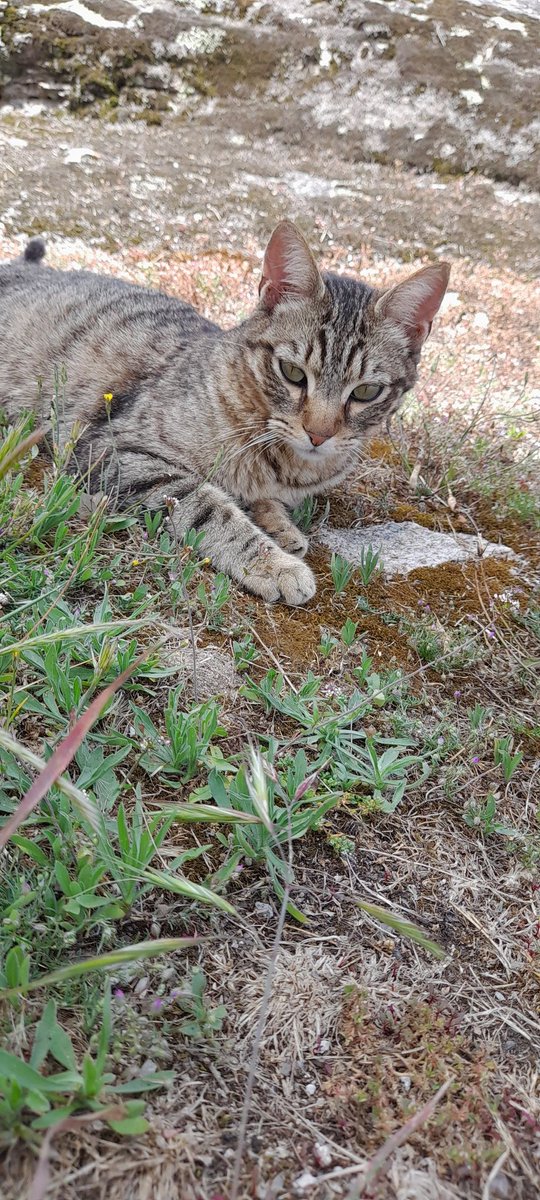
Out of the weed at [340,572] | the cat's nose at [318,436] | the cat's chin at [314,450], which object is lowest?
the weed at [340,572]

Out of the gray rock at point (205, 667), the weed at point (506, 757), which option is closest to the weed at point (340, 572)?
the gray rock at point (205, 667)

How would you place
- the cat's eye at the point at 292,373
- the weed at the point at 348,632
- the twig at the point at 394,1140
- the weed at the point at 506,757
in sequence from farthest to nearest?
the cat's eye at the point at 292,373 < the weed at the point at 348,632 < the weed at the point at 506,757 < the twig at the point at 394,1140

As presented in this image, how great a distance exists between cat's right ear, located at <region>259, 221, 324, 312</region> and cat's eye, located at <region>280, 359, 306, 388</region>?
1.05 ft

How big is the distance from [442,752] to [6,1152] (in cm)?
165

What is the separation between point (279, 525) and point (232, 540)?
0.40 m

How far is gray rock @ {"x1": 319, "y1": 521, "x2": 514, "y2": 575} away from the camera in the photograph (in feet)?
11.6

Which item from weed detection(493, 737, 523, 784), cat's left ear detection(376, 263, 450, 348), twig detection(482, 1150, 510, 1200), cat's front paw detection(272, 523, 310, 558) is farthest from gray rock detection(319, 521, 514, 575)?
twig detection(482, 1150, 510, 1200)

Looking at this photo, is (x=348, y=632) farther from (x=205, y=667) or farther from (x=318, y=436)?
(x=318, y=436)

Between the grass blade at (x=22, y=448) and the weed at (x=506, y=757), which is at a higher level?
the grass blade at (x=22, y=448)

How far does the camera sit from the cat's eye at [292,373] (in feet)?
11.0

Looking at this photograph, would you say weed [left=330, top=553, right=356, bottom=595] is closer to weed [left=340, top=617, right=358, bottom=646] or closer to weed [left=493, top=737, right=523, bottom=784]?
weed [left=340, top=617, right=358, bottom=646]

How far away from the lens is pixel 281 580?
10.00 ft

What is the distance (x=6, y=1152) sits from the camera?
1276 mm

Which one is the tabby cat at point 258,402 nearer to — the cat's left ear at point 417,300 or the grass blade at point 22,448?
the cat's left ear at point 417,300
